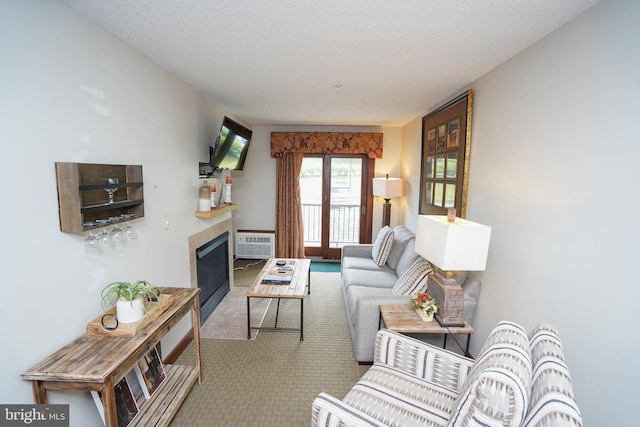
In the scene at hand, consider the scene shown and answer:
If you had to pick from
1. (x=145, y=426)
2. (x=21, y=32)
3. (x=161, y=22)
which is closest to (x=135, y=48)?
(x=161, y=22)

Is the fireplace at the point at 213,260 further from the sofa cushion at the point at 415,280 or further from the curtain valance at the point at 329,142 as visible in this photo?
the sofa cushion at the point at 415,280

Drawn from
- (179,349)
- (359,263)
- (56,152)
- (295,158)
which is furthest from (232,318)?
(295,158)

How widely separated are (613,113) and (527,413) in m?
1.29

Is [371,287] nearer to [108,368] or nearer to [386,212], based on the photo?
[386,212]

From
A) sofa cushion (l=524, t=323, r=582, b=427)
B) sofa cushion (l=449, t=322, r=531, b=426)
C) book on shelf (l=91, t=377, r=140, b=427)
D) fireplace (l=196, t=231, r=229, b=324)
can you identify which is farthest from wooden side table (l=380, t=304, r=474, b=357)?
fireplace (l=196, t=231, r=229, b=324)

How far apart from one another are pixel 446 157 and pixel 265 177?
3117 mm

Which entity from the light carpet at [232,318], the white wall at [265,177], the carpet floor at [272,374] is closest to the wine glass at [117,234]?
the carpet floor at [272,374]

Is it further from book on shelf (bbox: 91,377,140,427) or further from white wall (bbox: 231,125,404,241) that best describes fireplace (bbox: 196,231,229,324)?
white wall (bbox: 231,125,404,241)

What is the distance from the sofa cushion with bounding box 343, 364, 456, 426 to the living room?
68 cm

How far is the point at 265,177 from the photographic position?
519 centimetres

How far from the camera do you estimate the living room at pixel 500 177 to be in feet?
3.95

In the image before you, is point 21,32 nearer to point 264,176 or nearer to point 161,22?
point 161,22

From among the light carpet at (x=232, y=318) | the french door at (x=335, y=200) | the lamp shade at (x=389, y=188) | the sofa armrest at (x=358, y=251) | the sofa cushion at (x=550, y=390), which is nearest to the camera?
the sofa cushion at (x=550, y=390)

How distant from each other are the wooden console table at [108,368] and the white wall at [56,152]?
7 centimetres
